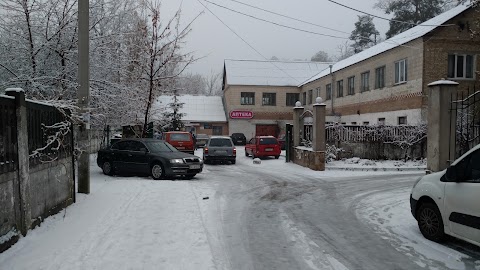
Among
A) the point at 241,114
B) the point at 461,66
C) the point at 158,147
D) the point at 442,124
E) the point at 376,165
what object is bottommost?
the point at 376,165

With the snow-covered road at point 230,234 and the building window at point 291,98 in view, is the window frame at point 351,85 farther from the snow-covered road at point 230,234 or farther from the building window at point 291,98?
the snow-covered road at point 230,234

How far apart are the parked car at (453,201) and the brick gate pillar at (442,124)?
329cm

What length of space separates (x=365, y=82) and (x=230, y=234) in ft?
88.5

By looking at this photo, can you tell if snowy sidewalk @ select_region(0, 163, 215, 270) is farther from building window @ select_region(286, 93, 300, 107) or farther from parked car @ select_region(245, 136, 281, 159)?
building window @ select_region(286, 93, 300, 107)

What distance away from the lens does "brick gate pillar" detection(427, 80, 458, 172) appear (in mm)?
9797

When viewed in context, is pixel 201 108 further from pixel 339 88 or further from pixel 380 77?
pixel 380 77

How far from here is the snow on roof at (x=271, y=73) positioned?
48500 millimetres

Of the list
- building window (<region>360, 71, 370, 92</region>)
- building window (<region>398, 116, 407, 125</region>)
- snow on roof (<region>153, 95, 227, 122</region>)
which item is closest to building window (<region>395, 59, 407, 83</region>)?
building window (<region>398, 116, 407, 125</region>)

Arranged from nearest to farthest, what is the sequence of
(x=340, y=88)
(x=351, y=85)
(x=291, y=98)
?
(x=351, y=85), (x=340, y=88), (x=291, y=98)

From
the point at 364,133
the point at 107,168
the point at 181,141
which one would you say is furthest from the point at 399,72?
the point at 107,168

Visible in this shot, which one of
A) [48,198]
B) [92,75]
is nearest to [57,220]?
[48,198]

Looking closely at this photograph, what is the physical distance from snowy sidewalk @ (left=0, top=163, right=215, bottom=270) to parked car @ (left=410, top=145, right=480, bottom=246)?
3646mm

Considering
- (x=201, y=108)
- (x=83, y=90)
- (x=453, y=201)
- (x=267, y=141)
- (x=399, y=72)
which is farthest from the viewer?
(x=201, y=108)

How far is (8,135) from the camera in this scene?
233 inches
